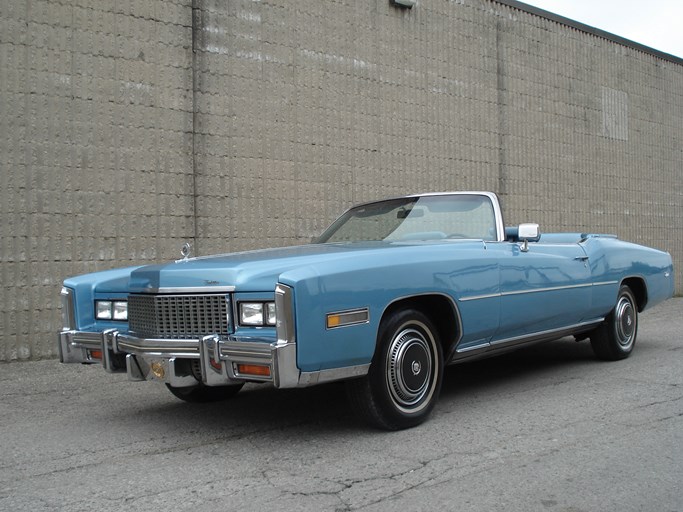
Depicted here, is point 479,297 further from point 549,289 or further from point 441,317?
point 549,289

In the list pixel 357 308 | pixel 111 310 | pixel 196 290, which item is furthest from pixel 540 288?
pixel 111 310

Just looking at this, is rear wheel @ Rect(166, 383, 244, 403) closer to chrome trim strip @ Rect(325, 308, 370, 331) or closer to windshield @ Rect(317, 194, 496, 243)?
windshield @ Rect(317, 194, 496, 243)

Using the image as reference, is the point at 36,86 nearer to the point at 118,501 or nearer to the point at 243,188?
the point at 243,188

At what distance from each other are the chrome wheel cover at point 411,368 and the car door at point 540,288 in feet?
2.52

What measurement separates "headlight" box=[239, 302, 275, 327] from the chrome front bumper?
10 centimetres

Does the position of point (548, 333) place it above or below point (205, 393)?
above

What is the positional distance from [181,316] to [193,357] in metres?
0.27

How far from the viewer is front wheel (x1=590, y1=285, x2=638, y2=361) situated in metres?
6.81

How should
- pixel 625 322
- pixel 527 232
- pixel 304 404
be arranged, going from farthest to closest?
pixel 625 322
pixel 527 232
pixel 304 404

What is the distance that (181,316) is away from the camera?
4207mm

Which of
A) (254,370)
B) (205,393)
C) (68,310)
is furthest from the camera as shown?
(205,393)

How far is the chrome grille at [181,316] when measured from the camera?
407cm

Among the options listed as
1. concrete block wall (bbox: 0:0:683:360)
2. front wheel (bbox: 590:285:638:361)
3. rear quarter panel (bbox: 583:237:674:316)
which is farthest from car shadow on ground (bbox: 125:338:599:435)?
concrete block wall (bbox: 0:0:683:360)

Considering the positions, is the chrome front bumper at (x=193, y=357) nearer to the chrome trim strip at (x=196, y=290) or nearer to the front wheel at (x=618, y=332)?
the chrome trim strip at (x=196, y=290)
